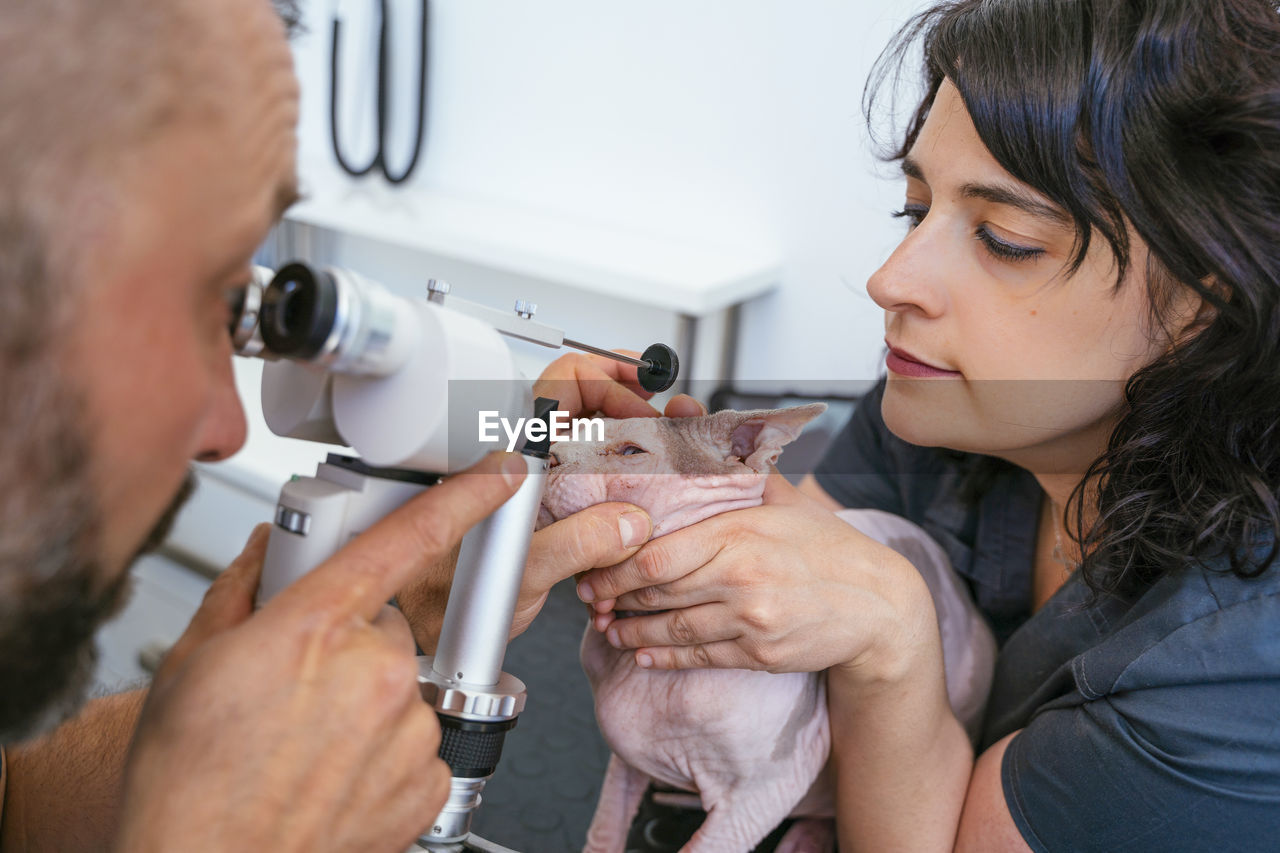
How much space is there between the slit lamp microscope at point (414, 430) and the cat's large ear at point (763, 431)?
223mm

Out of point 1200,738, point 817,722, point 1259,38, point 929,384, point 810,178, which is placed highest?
point 1259,38

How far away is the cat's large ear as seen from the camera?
0.80 meters

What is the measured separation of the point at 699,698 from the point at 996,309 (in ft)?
1.38

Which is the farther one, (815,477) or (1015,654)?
(815,477)

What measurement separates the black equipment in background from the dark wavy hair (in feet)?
4.18

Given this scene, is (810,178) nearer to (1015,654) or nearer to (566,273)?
(566,273)

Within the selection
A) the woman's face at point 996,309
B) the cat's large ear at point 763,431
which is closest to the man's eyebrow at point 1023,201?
the woman's face at point 996,309

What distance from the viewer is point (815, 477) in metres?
1.28

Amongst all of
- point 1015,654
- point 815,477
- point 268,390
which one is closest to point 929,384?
point 1015,654

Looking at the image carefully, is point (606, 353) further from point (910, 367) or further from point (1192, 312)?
point (1192, 312)

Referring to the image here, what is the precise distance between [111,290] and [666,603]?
50 centimetres

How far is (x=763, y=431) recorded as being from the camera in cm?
82

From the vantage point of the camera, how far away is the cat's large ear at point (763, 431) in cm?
80

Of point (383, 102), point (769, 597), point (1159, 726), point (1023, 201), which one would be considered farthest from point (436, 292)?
point (383, 102)
